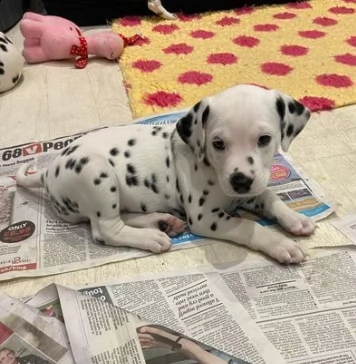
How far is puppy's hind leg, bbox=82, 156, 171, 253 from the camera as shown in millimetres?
1770

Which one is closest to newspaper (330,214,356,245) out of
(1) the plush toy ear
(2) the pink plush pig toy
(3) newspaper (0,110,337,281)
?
(3) newspaper (0,110,337,281)

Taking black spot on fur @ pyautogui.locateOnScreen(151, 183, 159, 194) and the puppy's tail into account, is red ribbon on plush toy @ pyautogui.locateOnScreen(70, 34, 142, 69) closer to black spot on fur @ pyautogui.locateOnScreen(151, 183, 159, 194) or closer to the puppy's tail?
the puppy's tail

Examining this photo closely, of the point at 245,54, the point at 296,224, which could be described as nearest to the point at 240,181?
the point at 296,224

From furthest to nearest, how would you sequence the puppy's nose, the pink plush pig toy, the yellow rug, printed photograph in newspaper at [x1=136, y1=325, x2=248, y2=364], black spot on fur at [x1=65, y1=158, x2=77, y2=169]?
the pink plush pig toy
the yellow rug
black spot on fur at [x1=65, y1=158, x2=77, y2=169]
the puppy's nose
printed photograph in newspaper at [x1=136, y1=325, x2=248, y2=364]

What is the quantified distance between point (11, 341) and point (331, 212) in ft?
3.68

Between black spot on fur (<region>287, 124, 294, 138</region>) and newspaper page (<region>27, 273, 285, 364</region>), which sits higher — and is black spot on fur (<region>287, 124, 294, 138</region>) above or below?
above

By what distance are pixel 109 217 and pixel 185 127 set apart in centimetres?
39

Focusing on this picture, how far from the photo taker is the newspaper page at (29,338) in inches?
56.4

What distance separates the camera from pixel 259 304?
159 centimetres

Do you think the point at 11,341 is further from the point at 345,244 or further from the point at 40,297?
the point at 345,244

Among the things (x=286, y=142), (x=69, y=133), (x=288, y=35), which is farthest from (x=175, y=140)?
(x=288, y=35)

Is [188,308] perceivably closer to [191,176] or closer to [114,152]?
[191,176]

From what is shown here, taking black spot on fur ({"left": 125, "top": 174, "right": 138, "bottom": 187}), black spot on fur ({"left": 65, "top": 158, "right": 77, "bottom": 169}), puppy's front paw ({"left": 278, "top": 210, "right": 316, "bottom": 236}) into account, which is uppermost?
black spot on fur ({"left": 65, "top": 158, "right": 77, "bottom": 169})

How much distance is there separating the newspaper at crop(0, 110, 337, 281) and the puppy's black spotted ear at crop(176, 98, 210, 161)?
1.07 feet
